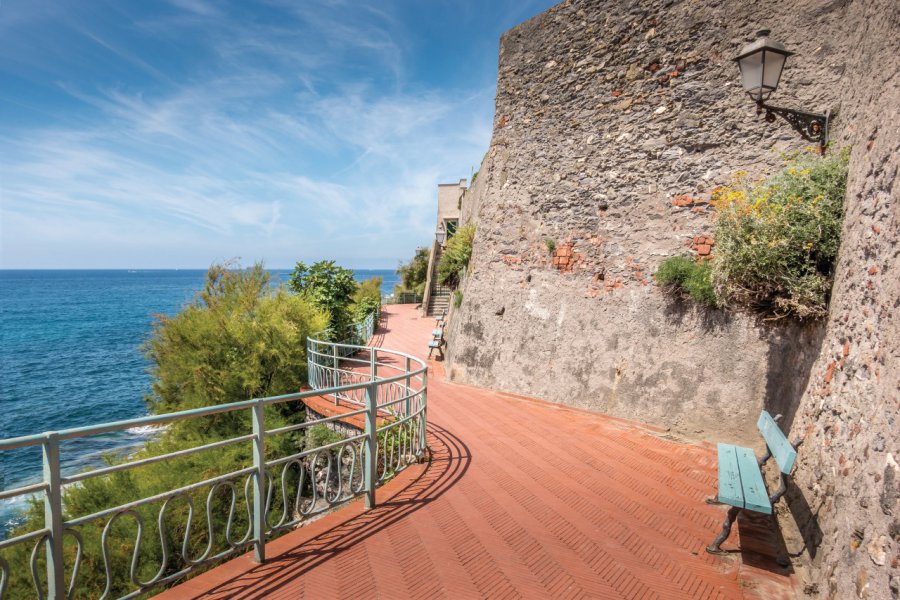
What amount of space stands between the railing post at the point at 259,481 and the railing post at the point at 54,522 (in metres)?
1.07

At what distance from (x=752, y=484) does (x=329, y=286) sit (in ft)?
42.4

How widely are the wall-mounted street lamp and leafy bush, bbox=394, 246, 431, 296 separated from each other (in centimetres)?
2683

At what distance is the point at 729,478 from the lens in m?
3.68

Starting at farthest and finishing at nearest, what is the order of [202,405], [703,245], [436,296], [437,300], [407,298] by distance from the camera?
1. [407,298]
2. [436,296]
3. [437,300]
4. [202,405]
5. [703,245]

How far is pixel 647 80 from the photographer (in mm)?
7520

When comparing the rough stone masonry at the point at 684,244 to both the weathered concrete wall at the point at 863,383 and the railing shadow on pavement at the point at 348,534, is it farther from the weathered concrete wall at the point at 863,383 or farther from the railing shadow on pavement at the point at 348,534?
the railing shadow on pavement at the point at 348,534

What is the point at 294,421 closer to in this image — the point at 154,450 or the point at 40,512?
the point at 154,450

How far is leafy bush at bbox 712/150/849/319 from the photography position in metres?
4.88

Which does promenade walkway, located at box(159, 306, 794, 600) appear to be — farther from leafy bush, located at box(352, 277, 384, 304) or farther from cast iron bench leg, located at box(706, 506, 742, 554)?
leafy bush, located at box(352, 277, 384, 304)

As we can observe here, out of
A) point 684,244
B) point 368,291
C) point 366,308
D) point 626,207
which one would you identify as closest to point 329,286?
point 366,308

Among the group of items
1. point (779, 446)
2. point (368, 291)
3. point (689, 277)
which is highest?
point (689, 277)

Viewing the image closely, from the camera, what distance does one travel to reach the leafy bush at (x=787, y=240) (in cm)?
488

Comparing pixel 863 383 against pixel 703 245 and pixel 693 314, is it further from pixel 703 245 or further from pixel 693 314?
pixel 703 245

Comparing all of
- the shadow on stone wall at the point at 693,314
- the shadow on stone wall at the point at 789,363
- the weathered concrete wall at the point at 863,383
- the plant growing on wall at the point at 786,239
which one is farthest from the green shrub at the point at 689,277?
the weathered concrete wall at the point at 863,383
